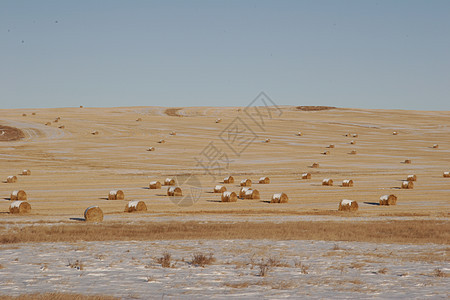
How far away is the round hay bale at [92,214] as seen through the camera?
978 inches

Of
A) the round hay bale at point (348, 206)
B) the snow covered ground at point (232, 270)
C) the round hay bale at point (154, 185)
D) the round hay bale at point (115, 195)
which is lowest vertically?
the snow covered ground at point (232, 270)

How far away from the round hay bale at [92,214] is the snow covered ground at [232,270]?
6.75 m

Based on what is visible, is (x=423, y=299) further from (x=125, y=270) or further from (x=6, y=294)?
(x=6, y=294)

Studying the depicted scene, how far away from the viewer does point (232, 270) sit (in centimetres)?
1359

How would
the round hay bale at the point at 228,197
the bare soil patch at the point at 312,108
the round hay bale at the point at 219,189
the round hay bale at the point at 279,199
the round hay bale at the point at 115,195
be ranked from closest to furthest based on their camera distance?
the round hay bale at the point at 279,199 < the round hay bale at the point at 228,197 < the round hay bale at the point at 115,195 < the round hay bale at the point at 219,189 < the bare soil patch at the point at 312,108

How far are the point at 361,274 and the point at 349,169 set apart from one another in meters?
46.4

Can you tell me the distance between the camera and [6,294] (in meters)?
10.7

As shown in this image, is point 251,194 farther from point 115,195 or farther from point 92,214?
point 92,214

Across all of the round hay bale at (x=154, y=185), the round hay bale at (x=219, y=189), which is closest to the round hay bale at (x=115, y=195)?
the round hay bale at (x=154, y=185)

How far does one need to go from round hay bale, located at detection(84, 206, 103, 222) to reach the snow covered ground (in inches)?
266

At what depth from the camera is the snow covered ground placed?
11.3m

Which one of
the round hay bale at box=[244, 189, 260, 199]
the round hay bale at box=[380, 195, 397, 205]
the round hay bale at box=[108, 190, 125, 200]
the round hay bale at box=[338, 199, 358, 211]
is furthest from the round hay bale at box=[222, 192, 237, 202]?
the round hay bale at box=[380, 195, 397, 205]

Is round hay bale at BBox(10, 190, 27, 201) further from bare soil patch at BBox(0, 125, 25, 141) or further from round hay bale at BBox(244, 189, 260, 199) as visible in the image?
bare soil patch at BBox(0, 125, 25, 141)

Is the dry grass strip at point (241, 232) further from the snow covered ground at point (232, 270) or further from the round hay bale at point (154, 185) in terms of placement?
the round hay bale at point (154, 185)
